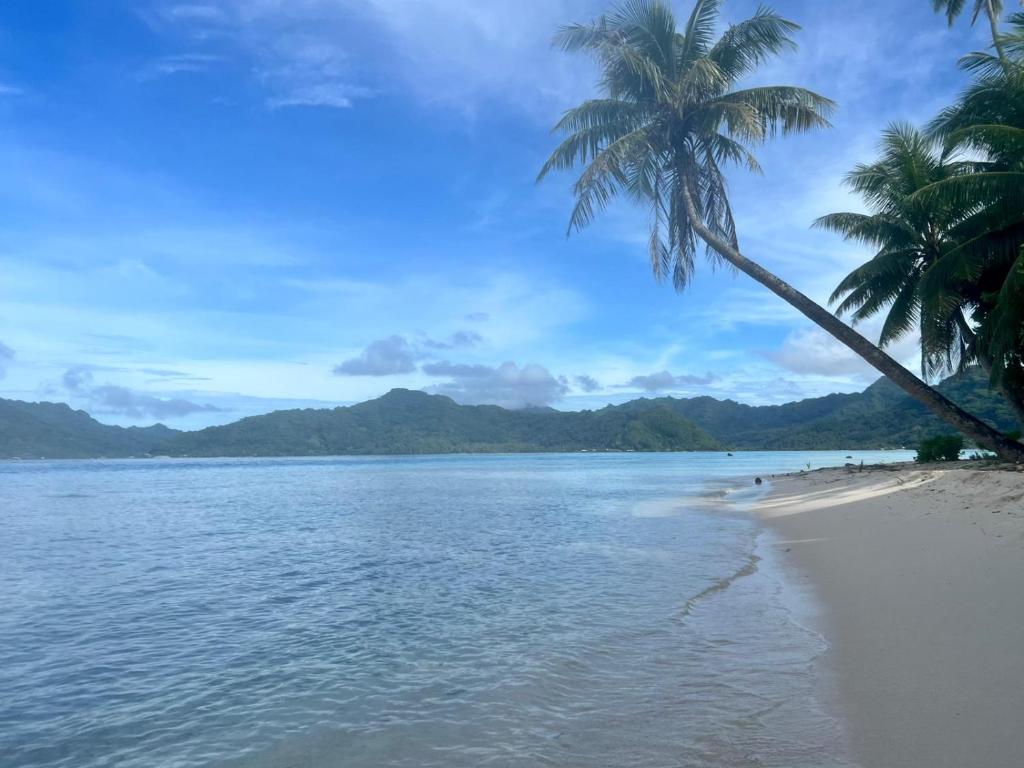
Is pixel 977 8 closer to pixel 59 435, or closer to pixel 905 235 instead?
pixel 905 235

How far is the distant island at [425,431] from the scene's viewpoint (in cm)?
14588

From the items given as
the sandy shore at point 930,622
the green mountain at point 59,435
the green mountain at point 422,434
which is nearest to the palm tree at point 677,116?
the sandy shore at point 930,622

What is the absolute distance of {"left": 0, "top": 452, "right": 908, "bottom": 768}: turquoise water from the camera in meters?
4.42

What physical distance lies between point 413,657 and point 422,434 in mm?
169669

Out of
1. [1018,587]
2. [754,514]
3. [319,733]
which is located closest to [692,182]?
[754,514]

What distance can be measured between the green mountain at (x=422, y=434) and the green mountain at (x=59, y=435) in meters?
14.3

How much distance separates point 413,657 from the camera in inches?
254

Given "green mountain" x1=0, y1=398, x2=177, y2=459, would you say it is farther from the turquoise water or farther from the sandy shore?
the sandy shore

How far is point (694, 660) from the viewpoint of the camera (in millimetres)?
5926

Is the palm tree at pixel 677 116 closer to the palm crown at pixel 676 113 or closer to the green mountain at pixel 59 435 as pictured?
the palm crown at pixel 676 113

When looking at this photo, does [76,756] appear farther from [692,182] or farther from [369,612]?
[692,182]

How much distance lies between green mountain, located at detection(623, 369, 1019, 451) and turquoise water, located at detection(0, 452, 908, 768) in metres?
20.3

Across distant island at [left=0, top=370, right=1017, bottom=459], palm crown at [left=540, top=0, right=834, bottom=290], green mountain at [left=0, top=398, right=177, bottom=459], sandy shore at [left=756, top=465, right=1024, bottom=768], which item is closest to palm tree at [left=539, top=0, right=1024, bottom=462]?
palm crown at [left=540, top=0, right=834, bottom=290]

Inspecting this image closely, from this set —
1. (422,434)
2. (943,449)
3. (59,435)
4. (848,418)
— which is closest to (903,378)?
(943,449)
